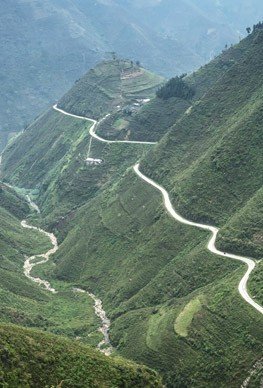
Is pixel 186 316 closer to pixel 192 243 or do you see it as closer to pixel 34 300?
pixel 192 243

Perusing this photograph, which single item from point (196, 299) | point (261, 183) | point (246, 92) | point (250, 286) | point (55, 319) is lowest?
point (55, 319)

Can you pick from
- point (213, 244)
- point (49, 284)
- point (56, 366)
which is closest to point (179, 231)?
point (213, 244)

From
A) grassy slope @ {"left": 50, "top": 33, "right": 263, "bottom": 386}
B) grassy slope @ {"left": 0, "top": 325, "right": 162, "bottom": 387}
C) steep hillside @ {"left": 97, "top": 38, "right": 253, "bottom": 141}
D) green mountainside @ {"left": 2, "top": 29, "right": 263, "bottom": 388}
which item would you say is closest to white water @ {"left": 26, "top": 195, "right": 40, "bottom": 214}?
green mountainside @ {"left": 2, "top": 29, "right": 263, "bottom": 388}

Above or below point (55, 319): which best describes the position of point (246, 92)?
above

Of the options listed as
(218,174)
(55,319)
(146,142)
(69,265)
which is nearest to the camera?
(55,319)

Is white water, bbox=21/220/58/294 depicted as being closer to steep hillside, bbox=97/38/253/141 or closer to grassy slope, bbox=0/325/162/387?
steep hillside, bbox=97/38/253/141

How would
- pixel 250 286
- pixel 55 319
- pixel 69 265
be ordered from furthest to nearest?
pixel 69 265, pixel 55 319, pixel 250 286

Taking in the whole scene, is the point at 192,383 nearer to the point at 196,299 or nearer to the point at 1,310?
the point at 196,299

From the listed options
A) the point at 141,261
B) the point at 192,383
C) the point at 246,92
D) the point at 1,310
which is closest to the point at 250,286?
the point at 192,383
